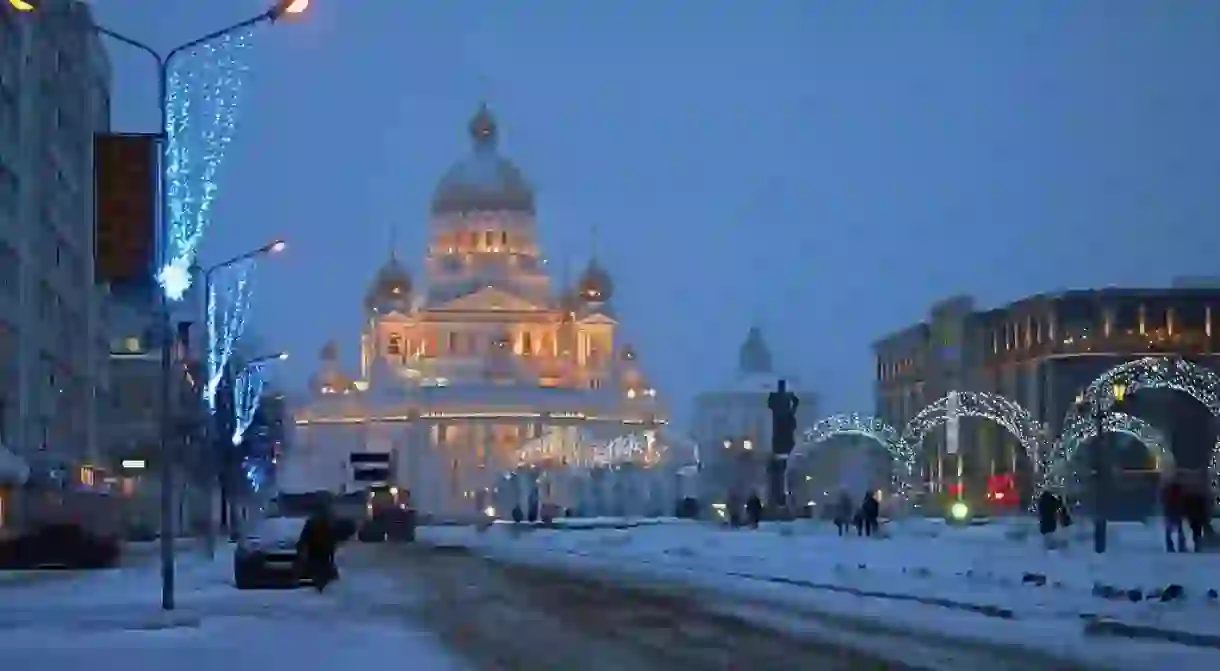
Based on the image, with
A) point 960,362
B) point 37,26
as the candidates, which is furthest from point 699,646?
point 960,362

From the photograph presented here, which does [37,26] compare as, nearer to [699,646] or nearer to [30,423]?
[30,423]

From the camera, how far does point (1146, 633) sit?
2314 cm

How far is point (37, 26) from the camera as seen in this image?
6328cm

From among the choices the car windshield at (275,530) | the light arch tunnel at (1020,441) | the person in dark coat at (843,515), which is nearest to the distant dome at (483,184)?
the light arch tunnel at (1020,441)

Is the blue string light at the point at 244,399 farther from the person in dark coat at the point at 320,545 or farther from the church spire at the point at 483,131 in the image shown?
the church spire at the point at 483,131

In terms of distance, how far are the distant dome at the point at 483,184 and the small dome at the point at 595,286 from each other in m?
8.18

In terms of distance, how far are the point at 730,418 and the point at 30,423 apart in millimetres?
129923

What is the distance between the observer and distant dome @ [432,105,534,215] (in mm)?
178125

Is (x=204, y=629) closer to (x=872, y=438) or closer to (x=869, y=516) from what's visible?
(x=869, y=516)

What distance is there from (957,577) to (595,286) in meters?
148

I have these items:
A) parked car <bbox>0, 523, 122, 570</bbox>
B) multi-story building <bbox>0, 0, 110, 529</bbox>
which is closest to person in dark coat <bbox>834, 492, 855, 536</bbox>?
multi-story building <bbox>0, 0, 110, 529</bbox>

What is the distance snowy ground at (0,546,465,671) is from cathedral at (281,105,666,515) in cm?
12647

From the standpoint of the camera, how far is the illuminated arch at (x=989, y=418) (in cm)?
8688

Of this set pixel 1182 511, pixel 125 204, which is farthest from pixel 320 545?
pixel 1182 511
